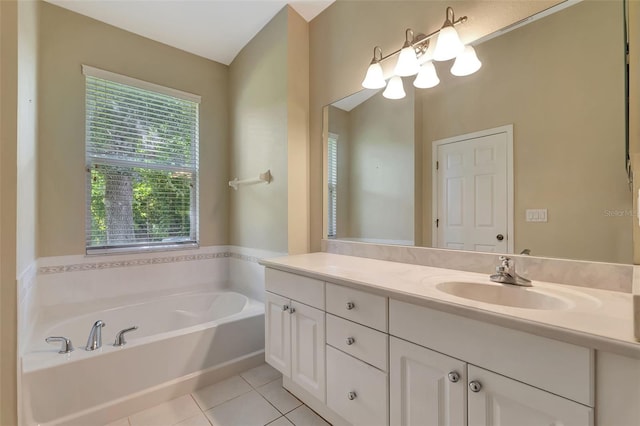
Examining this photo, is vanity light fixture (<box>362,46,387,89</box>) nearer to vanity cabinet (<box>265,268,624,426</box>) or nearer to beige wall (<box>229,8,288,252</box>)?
beige wall (<box>229,8,288,252</box>)

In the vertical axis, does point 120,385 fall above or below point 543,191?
below

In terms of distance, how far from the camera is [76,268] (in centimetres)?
206

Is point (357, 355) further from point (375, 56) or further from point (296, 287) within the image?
point (375, 56)

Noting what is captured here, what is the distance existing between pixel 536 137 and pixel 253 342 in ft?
6.87

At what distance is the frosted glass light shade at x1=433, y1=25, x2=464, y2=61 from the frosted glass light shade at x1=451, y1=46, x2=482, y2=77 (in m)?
0.04

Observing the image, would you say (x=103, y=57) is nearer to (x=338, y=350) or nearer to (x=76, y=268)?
(x=76, y=268)

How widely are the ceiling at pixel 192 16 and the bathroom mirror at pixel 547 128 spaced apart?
50.4 inches

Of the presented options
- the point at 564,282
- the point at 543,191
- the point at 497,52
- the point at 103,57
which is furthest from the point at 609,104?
the point at 103,57

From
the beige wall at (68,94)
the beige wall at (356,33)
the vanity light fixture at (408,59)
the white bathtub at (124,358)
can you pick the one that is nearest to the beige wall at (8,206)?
the white bathtub at (124,358)

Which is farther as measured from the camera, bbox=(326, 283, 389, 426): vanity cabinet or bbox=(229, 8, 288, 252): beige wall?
bbox=(229, 8, 288, 252): beige wall

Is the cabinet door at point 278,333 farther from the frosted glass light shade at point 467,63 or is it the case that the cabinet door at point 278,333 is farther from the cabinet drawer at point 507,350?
the frosted glass light shade at point 467,63

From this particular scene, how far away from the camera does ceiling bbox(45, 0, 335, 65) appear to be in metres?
2.01

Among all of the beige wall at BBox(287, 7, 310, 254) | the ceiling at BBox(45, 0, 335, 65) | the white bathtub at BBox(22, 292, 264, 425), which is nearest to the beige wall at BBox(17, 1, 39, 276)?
the ceiling at BBox(45, 0, 335, 65)

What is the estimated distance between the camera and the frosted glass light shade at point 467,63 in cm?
131
